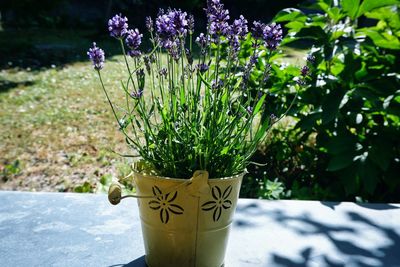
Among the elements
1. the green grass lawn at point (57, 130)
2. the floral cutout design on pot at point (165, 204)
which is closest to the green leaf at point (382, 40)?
the green grass lawn at point (57, 130)

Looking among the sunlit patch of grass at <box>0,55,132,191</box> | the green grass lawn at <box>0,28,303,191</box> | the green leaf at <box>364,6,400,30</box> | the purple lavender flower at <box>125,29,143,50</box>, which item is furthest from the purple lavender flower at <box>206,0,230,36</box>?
the sunlit patch of grass at <box>0,55,132,191</box>

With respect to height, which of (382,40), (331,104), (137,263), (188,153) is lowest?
(137,263)

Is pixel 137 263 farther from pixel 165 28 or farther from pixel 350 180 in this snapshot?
pixel 350 180

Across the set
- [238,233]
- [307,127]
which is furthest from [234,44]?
[307,127]

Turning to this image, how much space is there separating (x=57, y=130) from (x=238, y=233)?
99.6 inches

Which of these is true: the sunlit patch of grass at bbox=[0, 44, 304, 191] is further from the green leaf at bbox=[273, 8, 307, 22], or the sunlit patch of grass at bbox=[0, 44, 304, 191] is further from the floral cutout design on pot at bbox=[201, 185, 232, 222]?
the floral cutout design on pot at bbox=[201, 185, 232, 222]

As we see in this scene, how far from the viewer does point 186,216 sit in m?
0.88

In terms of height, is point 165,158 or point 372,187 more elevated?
point 165,158

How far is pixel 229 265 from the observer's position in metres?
1.01

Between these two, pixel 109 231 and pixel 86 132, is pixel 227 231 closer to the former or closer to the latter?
pixel 109 231

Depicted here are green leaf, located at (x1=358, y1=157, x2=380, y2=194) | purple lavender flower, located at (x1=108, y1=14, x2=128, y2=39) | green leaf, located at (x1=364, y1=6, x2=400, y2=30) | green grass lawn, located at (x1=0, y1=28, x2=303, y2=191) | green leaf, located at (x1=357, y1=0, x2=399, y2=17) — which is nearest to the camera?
purple lavender flower, located at (x1=108, y1=14, x2=128, y2=39)

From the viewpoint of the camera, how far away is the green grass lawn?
107 inches

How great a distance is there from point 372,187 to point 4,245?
1.52 meters

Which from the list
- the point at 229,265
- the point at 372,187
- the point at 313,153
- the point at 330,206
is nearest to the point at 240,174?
the point at 229,265
